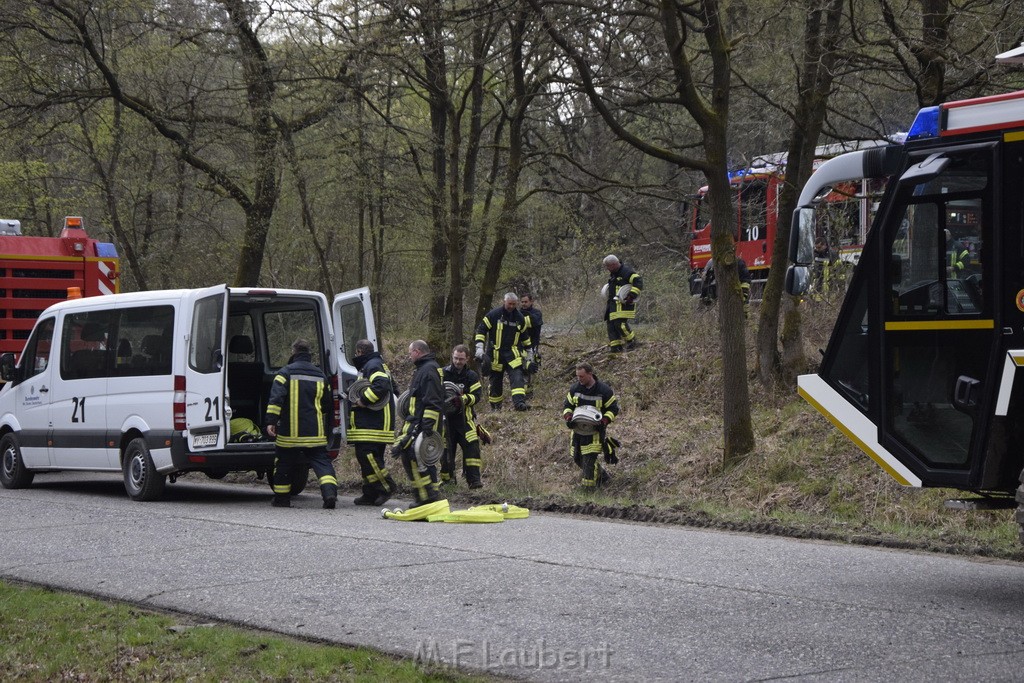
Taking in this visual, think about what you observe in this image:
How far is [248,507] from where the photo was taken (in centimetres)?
1269

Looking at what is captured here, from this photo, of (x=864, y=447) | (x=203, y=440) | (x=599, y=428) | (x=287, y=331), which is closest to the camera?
(x=864, y=447)

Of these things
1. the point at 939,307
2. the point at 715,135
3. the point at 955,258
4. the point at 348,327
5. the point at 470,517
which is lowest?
the point at 470,517

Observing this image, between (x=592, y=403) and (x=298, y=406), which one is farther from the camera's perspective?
(x=592, y=403)

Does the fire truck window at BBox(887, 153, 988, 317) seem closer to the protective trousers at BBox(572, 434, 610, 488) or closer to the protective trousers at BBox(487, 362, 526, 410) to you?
the protective trousers at BBox(572, 434, 610, 488)

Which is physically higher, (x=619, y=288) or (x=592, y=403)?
(x=619, y=288)

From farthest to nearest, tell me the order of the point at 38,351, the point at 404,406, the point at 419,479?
the point at 38,351 < the point at 404,406 < the point at 419,479

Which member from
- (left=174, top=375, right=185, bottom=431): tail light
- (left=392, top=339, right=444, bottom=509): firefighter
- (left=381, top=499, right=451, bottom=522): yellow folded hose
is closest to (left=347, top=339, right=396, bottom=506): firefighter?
(left=392, top=339, right=444, bottom=509): firefighter

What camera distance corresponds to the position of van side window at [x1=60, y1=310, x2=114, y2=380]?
44.4 ft

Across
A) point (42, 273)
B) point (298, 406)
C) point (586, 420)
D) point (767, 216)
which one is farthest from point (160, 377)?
point (767, 216)

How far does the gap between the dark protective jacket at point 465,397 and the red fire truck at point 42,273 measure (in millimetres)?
5920

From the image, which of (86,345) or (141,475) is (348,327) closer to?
(141,475)

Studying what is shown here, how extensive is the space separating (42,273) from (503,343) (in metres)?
7.21

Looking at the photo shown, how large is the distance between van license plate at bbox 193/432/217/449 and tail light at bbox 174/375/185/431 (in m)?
0.20

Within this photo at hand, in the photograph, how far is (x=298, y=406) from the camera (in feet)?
40.8
